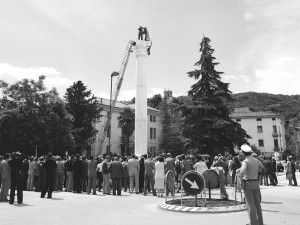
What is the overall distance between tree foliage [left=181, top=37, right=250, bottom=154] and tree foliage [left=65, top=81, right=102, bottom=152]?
1981 cm

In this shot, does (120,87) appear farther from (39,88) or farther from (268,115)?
(268,115)

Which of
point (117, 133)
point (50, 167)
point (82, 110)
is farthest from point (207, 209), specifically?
point (117, 133)

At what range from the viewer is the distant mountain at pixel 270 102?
99938 mm

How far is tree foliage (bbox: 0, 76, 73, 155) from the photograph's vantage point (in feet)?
117

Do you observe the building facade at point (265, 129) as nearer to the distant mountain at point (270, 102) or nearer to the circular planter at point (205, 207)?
the distant mountain at point (270, 102)

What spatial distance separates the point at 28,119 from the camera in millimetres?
36031

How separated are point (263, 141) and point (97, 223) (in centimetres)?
7456

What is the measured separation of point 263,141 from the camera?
76.0 meters

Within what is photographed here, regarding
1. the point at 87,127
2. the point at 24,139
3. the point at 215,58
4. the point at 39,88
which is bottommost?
the point at 24,139

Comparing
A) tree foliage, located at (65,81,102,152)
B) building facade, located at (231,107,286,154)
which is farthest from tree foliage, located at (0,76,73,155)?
building facade, located at (231,107,286,154)

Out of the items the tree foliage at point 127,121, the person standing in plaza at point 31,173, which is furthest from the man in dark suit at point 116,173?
the tree foliage at point 127,121

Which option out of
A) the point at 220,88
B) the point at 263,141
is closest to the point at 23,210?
the point at 220,88

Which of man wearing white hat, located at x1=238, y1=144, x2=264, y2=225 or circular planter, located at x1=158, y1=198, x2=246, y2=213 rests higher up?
man wearing white hat, located at x1=238, y1=144, x2=264, y2=225

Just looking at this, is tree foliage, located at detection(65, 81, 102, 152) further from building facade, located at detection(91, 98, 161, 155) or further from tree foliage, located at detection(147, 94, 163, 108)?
tree foliage, located at detection(147, 94, 163, 108)
